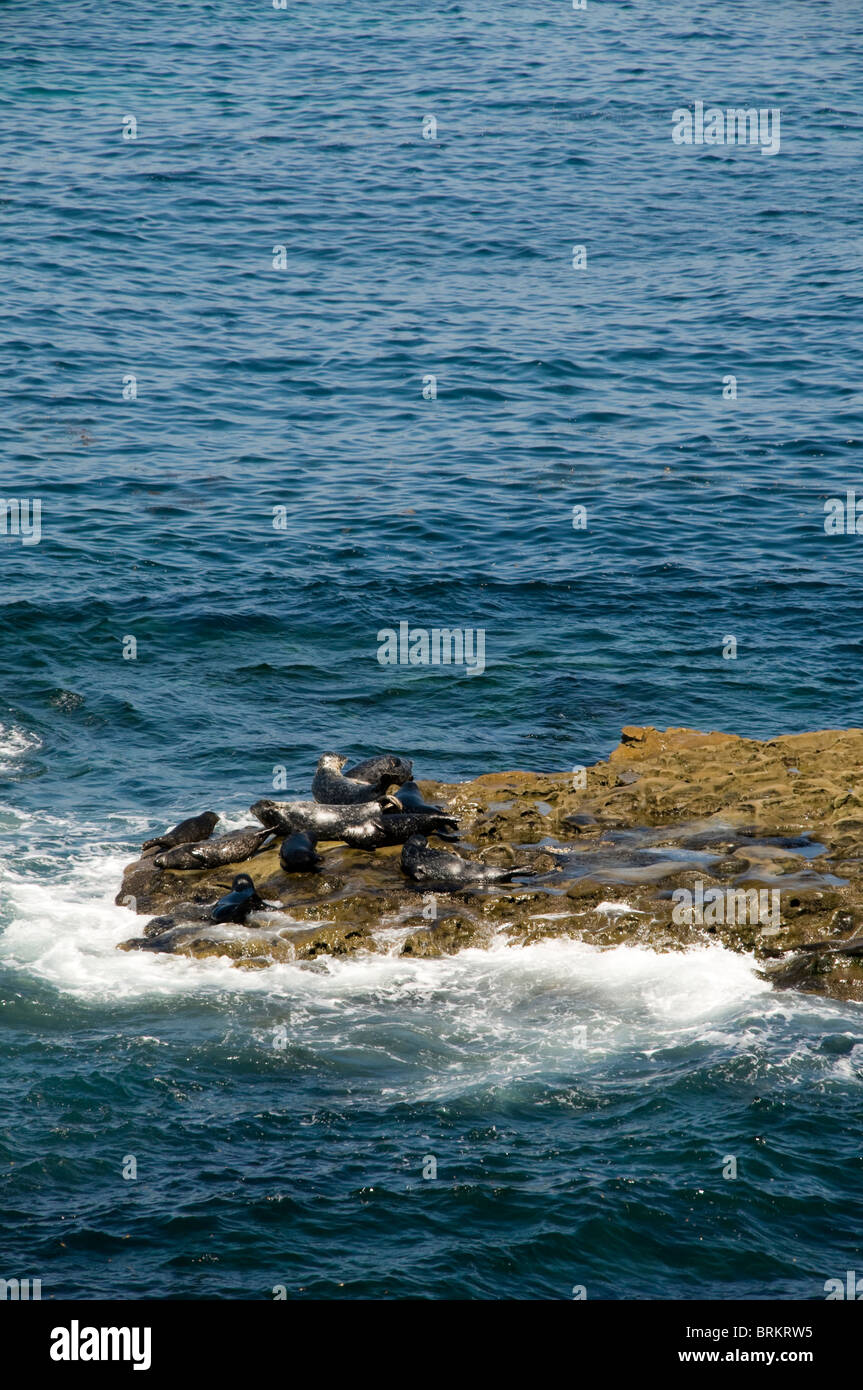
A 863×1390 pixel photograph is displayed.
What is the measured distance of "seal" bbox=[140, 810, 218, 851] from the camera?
1975cm

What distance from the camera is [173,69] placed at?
2459 inches

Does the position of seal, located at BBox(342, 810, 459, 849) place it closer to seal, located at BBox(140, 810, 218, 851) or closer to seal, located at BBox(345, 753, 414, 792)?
seal, located at BBox(345, 753, 414, 792)

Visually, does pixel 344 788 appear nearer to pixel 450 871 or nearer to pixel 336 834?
pixel 336 834

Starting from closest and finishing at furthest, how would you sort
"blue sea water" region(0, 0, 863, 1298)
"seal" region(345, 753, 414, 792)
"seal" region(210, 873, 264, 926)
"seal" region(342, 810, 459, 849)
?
"blue sea water" region(0, 0, 863, 1298), "seal" region(210, 873, 264, 926), "seal" region(342, 810, 459, 849), "seal" region(345, 753, 414, 792)

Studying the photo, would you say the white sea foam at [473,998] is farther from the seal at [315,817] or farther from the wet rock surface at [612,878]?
the seal at [315,817]

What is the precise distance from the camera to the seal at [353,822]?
63.0 feet

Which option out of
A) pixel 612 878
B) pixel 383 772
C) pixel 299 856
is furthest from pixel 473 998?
pixel 383 772

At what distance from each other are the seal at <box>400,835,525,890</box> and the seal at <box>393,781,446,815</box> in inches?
55.3

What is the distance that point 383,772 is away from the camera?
20.5 m

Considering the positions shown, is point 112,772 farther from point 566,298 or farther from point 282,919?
point 566,298

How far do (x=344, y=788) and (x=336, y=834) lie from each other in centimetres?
99

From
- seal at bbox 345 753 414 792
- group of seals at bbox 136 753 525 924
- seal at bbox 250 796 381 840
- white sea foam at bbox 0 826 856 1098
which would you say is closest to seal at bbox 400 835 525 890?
group of seals at bbox 136 753 525 924

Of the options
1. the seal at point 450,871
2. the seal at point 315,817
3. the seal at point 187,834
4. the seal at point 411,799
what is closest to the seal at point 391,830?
the seal at point 315,817

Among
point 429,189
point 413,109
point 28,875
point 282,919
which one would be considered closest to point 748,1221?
point 282,919
